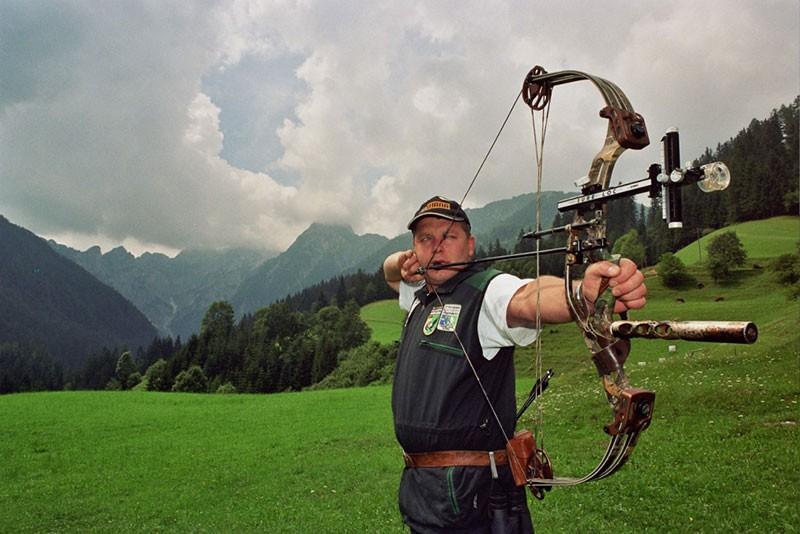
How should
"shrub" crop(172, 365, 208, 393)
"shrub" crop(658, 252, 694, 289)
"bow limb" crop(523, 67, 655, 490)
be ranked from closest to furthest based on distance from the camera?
1. "bow limb" crop(523, 67, 655, 490)
2. "shrub" crop(658, 252, 694, 289)
3. "shrub" crop(172, 365, 208, 393)

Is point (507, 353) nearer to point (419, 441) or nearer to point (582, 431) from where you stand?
point (419, 441)

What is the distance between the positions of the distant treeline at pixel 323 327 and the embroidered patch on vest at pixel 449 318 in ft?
188

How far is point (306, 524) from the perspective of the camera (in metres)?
8.17

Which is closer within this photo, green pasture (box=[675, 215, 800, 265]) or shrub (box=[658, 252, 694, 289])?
shrub (box=[658, 252, 694, 289])

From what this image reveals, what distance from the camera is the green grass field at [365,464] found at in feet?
22.7

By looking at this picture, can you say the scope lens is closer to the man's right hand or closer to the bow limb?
the bow limb

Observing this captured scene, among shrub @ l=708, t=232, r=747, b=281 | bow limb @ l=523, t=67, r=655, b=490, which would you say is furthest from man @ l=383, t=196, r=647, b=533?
shrub @ l=708, t=232, r=747, b=281

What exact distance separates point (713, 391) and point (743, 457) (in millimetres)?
5096

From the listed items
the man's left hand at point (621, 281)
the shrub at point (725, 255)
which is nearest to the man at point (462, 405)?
the man's left hand at point (621, 281)

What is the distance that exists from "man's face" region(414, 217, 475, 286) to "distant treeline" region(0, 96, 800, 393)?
5698 cm

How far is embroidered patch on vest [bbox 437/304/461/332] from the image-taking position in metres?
2.54

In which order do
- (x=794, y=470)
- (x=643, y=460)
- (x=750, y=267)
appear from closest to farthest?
(x=794, y=470) → (x=643, y=460) → (x=750, y=267)

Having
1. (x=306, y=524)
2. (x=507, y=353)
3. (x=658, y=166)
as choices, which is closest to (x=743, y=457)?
(x=306, y=524)

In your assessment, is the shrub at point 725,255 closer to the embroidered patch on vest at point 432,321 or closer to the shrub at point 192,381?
the embroidered patch on vest at point 432,321
